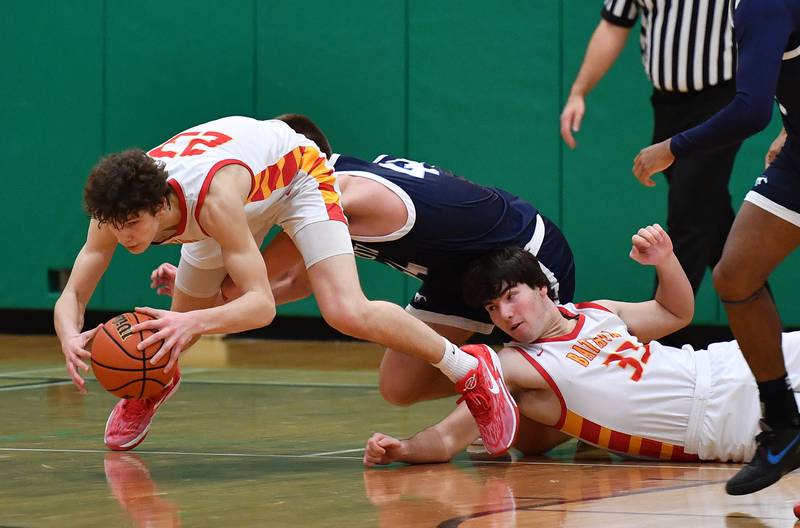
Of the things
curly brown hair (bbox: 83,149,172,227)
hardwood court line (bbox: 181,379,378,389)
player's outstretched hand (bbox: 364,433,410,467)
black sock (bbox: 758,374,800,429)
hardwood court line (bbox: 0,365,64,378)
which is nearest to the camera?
black sock (bbox: 758,374,800,429)

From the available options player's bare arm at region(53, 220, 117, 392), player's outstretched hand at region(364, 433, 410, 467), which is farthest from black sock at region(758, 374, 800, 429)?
player's bare arm at region(53, 220, 117, 392)

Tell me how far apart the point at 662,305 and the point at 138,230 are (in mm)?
1809

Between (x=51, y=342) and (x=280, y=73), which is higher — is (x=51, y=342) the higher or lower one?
the lower one

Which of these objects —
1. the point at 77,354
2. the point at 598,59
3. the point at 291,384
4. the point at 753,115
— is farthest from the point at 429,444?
the point at 598,59

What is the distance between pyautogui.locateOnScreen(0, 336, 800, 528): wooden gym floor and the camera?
11.2ft

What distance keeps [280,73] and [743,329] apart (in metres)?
6.11

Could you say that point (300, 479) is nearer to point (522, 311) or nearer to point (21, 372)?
point (522, 311)

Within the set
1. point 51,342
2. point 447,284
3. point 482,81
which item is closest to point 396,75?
point 482,81

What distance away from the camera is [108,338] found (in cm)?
414

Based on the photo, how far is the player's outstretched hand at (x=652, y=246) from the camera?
4629 millimetres

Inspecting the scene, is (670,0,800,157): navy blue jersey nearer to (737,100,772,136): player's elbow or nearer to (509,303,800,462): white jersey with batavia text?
(737,100,772,136): player's elbow

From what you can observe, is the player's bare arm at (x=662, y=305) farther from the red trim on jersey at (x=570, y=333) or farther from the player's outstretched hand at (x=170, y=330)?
the player's outstretched hand at (x=170, y=330)

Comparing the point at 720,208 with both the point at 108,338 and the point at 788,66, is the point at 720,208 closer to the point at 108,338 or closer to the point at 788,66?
the point at 788,66

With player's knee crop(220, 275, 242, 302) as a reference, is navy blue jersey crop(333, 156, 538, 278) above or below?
above
